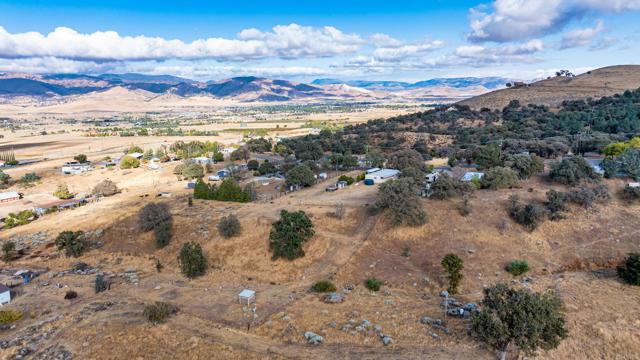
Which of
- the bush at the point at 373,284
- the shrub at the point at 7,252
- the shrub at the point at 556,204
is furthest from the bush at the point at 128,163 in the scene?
the shrub at the point at 556,204

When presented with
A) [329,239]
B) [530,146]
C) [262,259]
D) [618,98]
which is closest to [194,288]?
[262,259]

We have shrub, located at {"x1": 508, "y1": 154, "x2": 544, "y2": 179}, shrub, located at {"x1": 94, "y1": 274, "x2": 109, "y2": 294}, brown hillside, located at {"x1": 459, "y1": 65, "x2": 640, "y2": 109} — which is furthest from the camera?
brown hillside, located at {"x1": 459, "y1": 65, "x2": 640, "y2": 109}

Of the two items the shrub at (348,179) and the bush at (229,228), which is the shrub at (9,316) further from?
the shrub at (348,179)

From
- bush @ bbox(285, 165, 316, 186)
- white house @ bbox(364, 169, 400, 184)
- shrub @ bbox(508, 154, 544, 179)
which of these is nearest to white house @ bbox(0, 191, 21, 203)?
bush @ bbox(285, 165, 316, 186)

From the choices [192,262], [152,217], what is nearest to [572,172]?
[192,262]

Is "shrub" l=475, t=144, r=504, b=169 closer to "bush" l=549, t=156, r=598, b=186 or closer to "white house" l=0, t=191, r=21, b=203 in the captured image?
"bush" l=549, t=156, r=598, b=186
